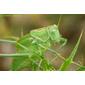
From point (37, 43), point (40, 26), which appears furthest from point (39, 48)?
point (40, 26)

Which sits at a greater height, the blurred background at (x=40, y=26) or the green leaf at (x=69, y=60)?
the blurred background at (x=40, y=26)

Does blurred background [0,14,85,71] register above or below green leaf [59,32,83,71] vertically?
above

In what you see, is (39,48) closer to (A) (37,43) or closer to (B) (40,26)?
(A) (37,43)
